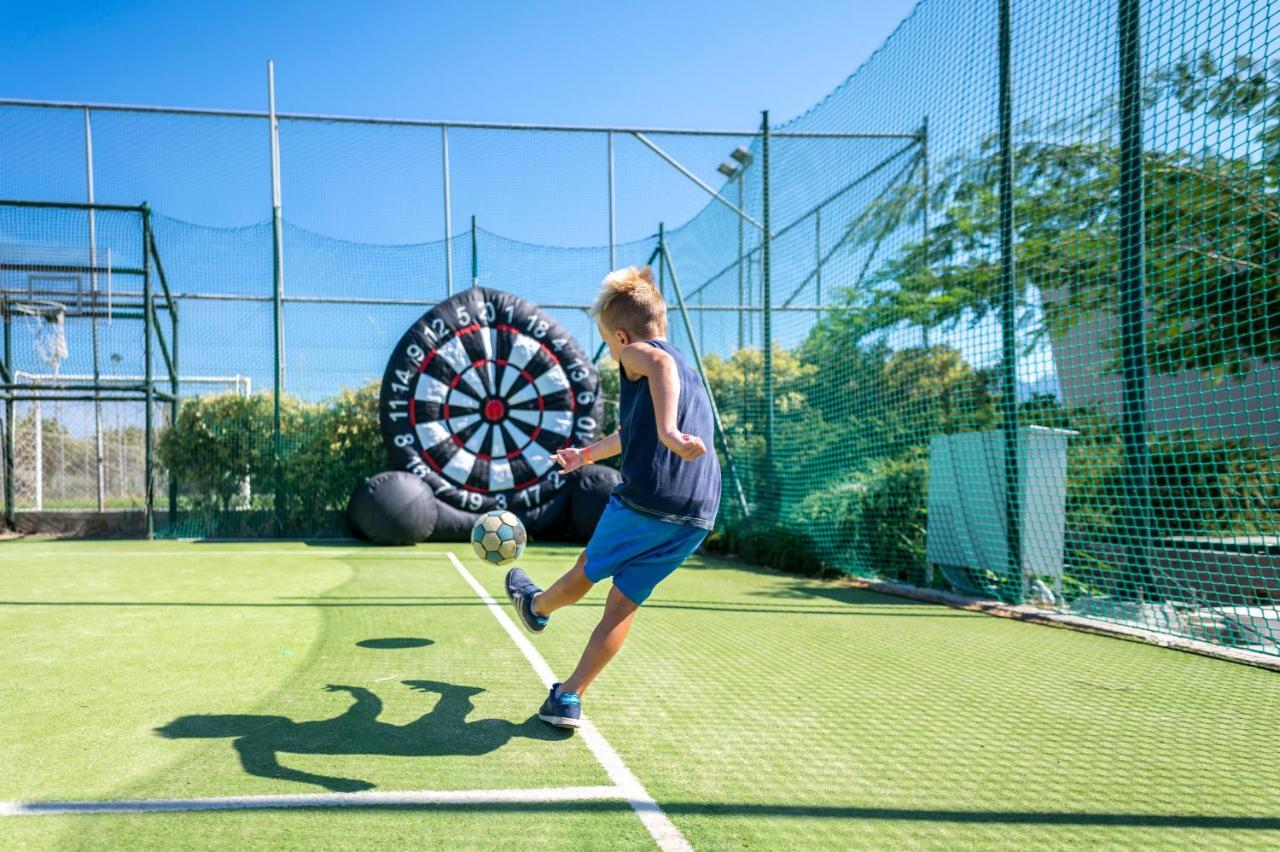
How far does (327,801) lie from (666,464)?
1.31 m

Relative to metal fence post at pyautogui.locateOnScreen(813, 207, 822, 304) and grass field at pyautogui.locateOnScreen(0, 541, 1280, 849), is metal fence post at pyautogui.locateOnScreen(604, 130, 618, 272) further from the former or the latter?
grass field at pyautogui.locateOnScreen(0, 541, 1280, 849)

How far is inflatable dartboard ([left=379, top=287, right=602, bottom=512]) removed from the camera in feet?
32.2

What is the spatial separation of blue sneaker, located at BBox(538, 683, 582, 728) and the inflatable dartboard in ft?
22.6

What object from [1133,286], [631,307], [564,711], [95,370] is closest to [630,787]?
[564,711]

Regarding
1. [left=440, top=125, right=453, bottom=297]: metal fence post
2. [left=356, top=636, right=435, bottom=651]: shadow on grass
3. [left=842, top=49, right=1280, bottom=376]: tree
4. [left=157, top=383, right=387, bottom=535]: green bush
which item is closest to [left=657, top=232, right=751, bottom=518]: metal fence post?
[left=842, top=49, right=1280, bottom=376]: tree

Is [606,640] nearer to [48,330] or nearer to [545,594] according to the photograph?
[545,594]

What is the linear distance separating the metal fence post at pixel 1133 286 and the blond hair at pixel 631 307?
3.81 m

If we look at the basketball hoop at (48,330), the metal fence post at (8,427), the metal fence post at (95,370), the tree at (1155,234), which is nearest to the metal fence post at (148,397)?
the metal fence post at (95,370)

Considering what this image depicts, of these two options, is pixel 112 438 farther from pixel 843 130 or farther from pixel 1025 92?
pixel 1025 92

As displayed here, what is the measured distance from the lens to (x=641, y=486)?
105 inches

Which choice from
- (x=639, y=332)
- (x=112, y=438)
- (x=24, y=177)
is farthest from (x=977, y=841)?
(x=24, y=177)

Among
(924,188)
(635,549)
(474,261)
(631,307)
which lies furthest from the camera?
(474,261)

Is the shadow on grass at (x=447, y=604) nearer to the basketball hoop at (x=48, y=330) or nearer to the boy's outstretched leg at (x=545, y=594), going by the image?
the boy's outstretched leg at (x=545, y=594)

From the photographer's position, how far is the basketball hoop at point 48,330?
34.3ft
